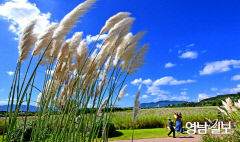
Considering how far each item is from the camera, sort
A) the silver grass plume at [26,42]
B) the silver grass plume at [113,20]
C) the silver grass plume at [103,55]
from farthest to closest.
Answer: the silver grass plume at [103,55] → the silver grass plume at [113,20] → the silver grass plume at [26,42]

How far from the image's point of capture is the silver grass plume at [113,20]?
1825 mm

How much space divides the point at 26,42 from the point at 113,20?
78cm

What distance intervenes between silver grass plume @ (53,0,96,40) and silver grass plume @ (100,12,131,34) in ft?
0.70

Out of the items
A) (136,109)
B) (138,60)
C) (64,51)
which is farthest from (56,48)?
(136,109)

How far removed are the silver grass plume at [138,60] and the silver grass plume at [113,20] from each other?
417mm

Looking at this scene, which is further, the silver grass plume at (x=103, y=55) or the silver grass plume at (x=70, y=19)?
the silver grass plume at (x=103, y=55)

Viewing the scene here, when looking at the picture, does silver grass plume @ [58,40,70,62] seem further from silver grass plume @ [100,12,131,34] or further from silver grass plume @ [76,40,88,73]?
silver grass plume @ [100,12,131,34]

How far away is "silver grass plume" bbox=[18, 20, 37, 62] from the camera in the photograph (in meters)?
1.70

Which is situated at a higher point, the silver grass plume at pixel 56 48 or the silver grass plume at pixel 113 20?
the silver grass plume at pixel 113 20

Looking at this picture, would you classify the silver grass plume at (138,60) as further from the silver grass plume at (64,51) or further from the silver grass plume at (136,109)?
the silver grass plume at (64,51)

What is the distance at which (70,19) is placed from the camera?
1.79 metres

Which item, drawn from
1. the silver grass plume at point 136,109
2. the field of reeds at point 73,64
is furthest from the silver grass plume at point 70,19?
the silver grass plume at point 136,109

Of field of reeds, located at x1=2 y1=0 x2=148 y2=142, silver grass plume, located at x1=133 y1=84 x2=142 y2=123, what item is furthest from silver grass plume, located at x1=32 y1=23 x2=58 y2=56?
silver grass plume, located at x1=133 y1=84 x2=142 y2=123

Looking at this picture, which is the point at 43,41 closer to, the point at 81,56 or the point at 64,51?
the point at 64,51
